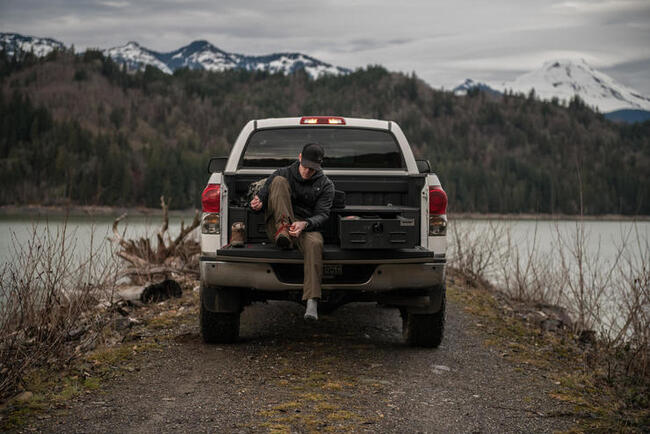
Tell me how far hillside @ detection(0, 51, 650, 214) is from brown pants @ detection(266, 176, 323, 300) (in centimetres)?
8141

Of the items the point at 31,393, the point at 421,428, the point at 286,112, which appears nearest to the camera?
the point at 421,428

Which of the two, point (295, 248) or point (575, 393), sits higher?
point (295, 248)

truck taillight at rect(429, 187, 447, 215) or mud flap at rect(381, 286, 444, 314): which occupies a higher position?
truck taillight at rect(429, 187, 447, 215)

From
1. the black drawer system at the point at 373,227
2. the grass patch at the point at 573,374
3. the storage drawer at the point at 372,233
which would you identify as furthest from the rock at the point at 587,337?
the storage drawer at the point at 372,233

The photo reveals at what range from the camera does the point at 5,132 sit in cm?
12400

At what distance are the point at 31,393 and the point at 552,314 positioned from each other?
25.4 ft

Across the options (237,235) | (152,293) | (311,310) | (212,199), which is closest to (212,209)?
(212,199)

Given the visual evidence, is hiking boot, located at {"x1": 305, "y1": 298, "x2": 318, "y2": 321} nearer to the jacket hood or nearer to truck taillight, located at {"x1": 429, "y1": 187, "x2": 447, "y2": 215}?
the jacket hood

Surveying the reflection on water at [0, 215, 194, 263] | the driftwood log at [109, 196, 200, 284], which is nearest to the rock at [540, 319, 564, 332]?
the reflection on water at [0, 215, 194, 263]

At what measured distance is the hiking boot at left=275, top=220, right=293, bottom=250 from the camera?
16.1 ft

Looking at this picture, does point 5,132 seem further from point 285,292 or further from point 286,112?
point 285,292

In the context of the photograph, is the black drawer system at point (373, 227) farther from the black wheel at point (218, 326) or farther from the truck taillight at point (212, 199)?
the black wheel at point (218, 326)

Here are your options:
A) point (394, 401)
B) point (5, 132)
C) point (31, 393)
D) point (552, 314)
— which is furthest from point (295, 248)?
point (5, 132)

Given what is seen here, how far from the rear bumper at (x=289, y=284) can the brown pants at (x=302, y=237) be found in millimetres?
159
